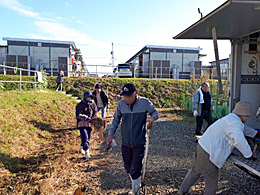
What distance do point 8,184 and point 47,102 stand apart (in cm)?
626

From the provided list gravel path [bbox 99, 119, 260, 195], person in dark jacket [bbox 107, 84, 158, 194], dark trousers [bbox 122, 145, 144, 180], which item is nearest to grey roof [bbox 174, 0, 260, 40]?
person in dark jacket [bbox 107, 84, 158, 194]

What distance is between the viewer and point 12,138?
18.7 ft

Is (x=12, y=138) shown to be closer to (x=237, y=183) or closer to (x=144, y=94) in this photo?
(x=237, y=183)

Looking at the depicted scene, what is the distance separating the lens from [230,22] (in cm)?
462

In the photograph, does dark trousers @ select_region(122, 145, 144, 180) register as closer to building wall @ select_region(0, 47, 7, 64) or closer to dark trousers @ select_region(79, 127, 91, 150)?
dark trousers @ select_region(79, 127, 91, 150)

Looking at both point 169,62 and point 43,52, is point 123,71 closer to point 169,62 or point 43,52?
point 169,62

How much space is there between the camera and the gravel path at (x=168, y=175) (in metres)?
3.81

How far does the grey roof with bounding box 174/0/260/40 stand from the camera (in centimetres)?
363

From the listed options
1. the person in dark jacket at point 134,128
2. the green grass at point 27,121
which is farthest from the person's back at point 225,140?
the green grass at point 27,121

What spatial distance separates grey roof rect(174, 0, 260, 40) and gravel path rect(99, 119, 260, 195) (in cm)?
310

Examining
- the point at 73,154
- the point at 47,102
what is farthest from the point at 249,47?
the point at 47,102

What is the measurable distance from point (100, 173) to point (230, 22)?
4225 mm

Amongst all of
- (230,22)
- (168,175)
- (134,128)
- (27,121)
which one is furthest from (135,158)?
(27,121)

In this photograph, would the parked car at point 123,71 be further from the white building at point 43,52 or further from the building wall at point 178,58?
the building wall at point 178,58
